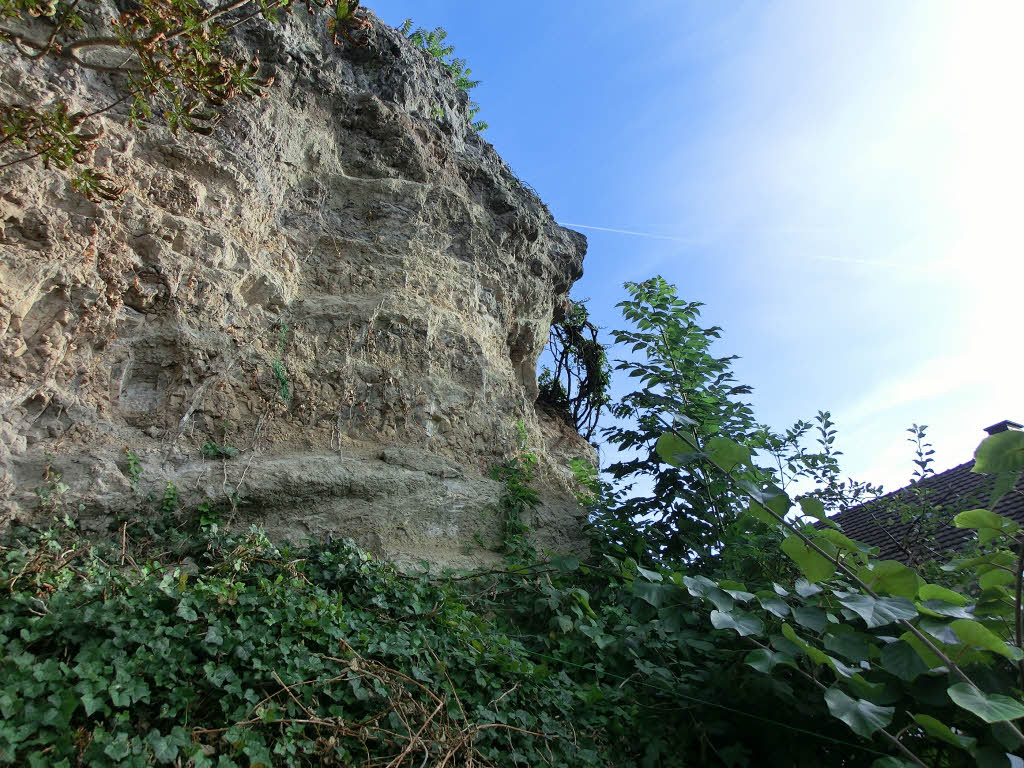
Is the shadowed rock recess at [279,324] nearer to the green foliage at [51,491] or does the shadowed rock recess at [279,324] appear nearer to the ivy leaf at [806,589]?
the green foliage at [51,491]

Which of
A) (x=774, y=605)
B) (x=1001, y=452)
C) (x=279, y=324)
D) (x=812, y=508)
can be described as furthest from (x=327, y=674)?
(x=279, y=324)

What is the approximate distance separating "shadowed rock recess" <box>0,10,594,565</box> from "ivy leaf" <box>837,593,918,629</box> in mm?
2479

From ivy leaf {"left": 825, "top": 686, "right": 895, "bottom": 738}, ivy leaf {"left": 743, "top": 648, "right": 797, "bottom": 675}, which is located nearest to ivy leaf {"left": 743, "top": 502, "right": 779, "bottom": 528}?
ivy leaf {"left": 743, "top": 648, "right": 797, "bottom": 675}

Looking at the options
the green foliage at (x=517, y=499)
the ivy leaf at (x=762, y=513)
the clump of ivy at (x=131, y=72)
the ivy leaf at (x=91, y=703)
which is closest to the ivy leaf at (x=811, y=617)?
the ivy leaf at (x=762, y=513)

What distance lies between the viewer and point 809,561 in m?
2.15

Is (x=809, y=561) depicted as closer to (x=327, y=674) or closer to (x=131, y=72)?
(x=327, y=674)

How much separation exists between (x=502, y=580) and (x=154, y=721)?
195 cm

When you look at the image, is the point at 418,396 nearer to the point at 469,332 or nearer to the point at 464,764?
the point at 469,332

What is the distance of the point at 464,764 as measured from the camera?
93.2 inches

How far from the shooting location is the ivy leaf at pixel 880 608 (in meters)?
1.89

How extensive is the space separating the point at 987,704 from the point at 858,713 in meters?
0.34

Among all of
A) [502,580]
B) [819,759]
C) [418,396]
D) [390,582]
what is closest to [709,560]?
[502,580]

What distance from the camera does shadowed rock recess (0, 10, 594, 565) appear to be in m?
3.56

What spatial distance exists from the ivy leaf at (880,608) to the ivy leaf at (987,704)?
0.22m
